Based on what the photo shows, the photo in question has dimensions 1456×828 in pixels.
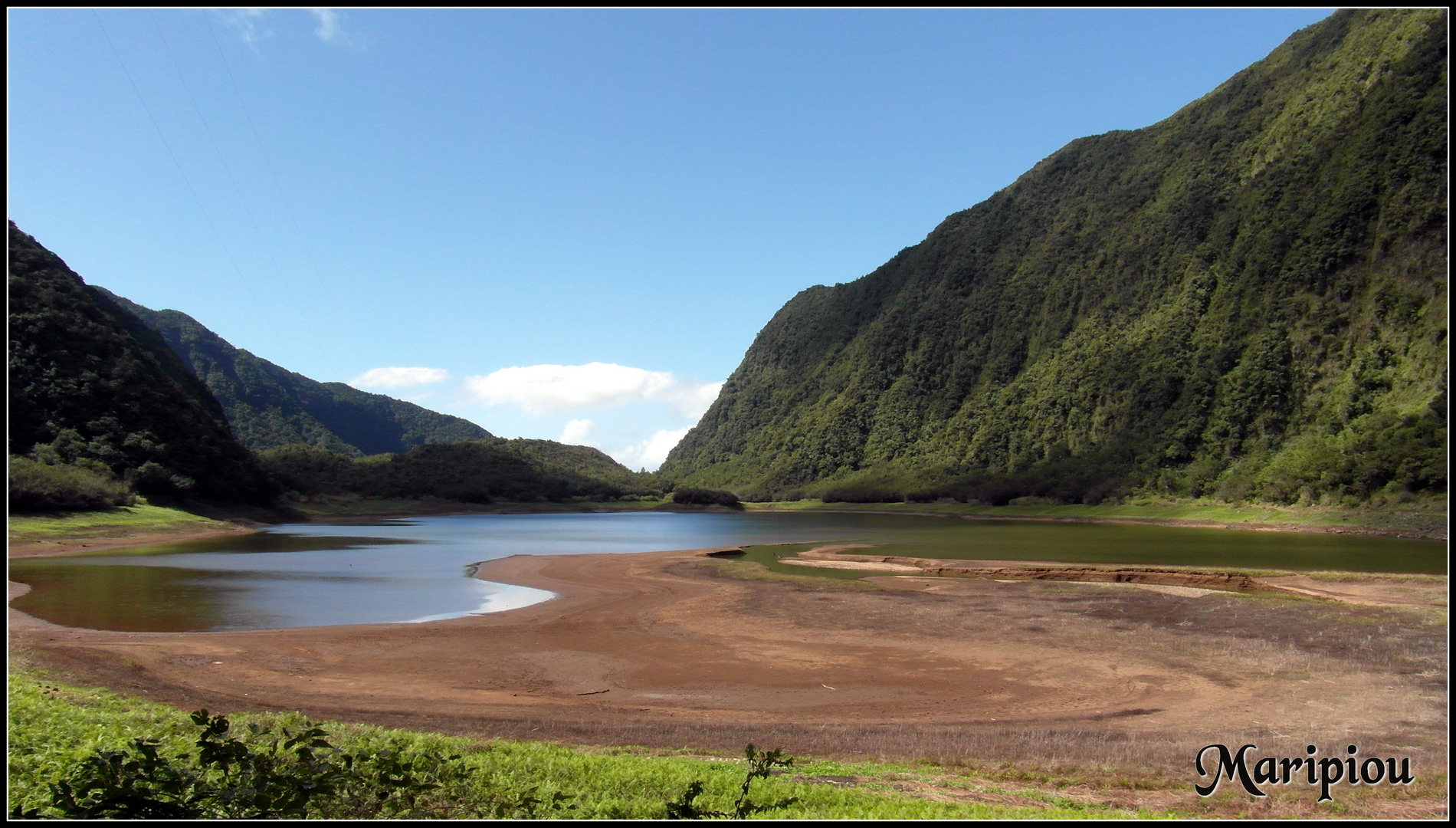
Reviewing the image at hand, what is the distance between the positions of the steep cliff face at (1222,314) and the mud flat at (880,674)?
62.2m

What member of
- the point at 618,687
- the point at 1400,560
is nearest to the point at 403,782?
the point at 618,687

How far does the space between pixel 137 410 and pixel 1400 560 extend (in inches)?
4007

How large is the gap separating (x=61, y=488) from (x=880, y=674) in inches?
2507

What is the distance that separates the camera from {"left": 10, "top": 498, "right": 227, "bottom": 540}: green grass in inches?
1967

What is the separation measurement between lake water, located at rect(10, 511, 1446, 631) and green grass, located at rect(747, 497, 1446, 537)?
4.86 meters

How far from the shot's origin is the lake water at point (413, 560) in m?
27.0

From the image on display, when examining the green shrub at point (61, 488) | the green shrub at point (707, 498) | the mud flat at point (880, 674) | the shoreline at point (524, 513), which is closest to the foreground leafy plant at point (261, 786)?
the mud flat at point (880, 674)

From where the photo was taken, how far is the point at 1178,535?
68.8 meters

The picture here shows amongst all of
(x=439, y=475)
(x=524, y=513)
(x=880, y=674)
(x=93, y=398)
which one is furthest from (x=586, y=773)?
(x=439, y=475)

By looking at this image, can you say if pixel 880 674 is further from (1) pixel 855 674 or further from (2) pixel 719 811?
(2) pixel 719 811

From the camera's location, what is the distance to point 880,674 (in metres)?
18.8

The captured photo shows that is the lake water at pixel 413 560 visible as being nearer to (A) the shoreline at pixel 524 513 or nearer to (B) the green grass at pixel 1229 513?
(A) the shoreline at pixel 524 513

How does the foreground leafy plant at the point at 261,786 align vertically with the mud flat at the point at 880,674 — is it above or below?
above

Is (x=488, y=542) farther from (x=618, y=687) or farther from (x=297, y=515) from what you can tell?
(x=618, y=687)
